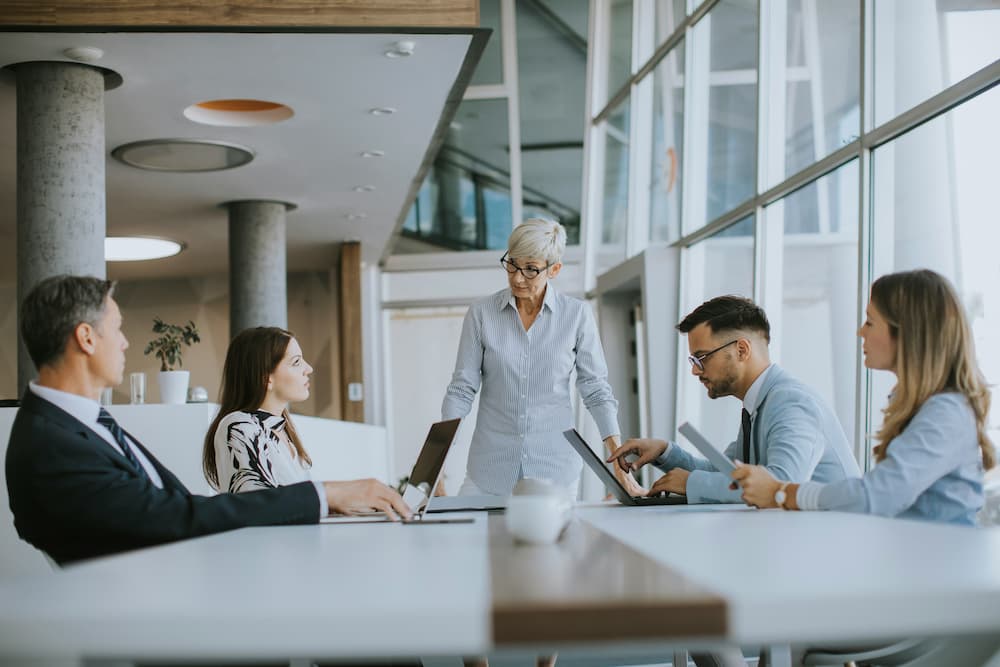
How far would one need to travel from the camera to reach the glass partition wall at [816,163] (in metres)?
4.02

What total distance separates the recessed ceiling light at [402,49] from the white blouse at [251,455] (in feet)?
9.06

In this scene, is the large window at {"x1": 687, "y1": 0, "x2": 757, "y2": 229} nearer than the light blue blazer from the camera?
No

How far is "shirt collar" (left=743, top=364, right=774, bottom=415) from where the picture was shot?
2781 millimetres

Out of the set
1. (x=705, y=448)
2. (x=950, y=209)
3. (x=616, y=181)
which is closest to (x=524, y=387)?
(x=705, y=448)

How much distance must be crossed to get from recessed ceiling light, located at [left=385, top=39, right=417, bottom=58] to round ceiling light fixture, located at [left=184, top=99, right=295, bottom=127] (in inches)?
49.8

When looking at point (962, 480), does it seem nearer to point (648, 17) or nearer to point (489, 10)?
point (648, 17)

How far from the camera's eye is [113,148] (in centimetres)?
677

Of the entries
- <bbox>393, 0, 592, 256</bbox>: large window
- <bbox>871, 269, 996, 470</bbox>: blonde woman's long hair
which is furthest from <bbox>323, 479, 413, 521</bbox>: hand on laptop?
<bbox>393, 0, 592, 256</bbox>: large window

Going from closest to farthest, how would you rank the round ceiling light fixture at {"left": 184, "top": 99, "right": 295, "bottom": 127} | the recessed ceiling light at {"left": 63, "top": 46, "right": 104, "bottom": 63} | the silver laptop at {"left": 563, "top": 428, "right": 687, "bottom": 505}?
the silver laptop at {"left": 563, "top": 428, "right": 687, "bottom": 505}
the recessed ceiling light at {"left": 63, "top": 46, "right": 104, "bottom": 63}
the round ceiling light fixture at {"left": 184, "top": 99, "right": 295, "bottom": 127}

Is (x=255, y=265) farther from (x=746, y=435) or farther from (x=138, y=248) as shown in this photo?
(x=746, y=435)

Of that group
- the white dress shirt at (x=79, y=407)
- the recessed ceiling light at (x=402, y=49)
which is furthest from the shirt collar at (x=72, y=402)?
the recessed ceiling light at (x=402, y=49)

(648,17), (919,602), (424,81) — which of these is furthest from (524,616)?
(648,17)

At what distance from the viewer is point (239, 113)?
6398 mm

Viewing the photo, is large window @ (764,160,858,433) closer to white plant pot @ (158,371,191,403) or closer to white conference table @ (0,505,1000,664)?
white plant pot @ (158,371,191,403)
